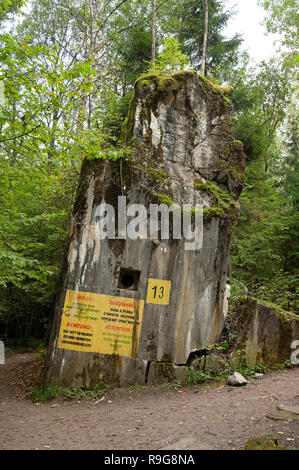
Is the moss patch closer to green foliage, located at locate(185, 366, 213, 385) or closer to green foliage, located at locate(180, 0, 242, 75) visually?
green foliage, located at locate(185, 366, 213, 385)

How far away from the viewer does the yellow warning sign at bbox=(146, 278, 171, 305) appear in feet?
22.2

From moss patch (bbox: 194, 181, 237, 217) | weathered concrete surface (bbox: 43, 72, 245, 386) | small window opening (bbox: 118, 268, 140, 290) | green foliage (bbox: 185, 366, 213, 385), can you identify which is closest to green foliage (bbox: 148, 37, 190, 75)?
weathered concrete surface (bbox: 43, 72, 245, 386)

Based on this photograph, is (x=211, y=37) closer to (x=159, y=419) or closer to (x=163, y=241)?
(x=163, y=241)

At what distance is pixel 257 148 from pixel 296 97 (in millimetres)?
9522

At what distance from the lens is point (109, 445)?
4.07 meters

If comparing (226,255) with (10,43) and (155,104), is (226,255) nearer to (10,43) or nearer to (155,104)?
(155,104)

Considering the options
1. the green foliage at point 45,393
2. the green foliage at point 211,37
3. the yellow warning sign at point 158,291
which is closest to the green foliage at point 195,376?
the yellow warning sign at point 158,291

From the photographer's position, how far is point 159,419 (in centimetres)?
493

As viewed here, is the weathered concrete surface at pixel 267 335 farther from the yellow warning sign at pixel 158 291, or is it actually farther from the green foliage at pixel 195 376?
the yellow warning sign at pixel 158 291

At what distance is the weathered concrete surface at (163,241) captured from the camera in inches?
261

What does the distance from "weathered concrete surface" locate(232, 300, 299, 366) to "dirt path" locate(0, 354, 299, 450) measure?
45cm

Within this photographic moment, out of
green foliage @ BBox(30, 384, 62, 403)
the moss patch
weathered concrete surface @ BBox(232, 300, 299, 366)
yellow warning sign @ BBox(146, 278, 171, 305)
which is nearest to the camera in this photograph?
green foliage @ BBox(30, 384, 62, 403)

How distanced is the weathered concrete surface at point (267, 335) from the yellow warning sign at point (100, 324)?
2220mm

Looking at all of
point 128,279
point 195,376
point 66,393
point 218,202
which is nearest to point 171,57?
point 218,202
